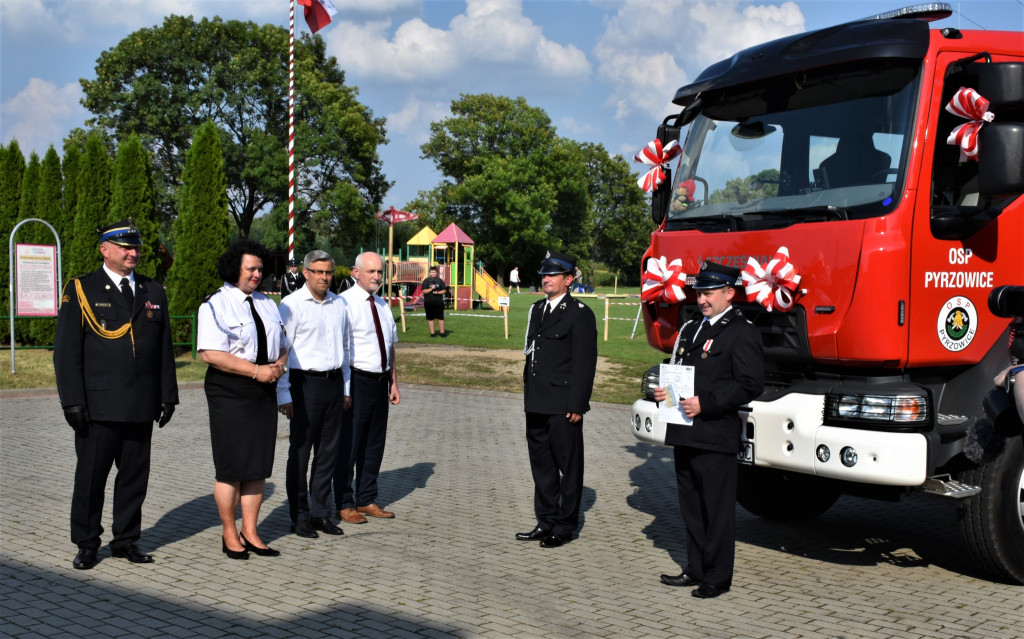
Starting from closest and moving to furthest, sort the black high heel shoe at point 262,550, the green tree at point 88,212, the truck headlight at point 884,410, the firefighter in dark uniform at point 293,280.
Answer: the truck headlight at point 884,410, the black high heel shoe at point 262,550, the firefighter in dark uniform at point 293,280, the green tree at point 88,212

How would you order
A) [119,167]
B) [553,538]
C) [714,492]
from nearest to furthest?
[714,492] → [553,538] → [119,167]

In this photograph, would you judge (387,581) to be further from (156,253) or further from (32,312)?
(156,253)

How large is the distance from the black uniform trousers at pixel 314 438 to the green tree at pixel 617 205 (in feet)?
256

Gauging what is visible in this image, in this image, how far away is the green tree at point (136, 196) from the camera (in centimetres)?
1980

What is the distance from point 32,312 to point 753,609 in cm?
1486

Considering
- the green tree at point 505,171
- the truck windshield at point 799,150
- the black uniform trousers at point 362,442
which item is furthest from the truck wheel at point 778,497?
the green tree at point 505,171

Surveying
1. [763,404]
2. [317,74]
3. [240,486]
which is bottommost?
[240,486]

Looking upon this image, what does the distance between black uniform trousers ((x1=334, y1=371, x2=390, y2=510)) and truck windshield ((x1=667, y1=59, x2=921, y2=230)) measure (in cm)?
257

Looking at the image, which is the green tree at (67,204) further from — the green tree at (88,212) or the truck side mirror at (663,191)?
the truck side mirror at (663,191)

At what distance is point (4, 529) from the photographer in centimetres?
674

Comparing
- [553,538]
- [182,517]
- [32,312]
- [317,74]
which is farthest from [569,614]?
[317,74]

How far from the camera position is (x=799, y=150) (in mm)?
6324

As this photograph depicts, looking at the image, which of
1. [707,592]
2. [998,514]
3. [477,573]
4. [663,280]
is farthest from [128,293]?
[998,514]

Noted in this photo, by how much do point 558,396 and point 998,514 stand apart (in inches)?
111
